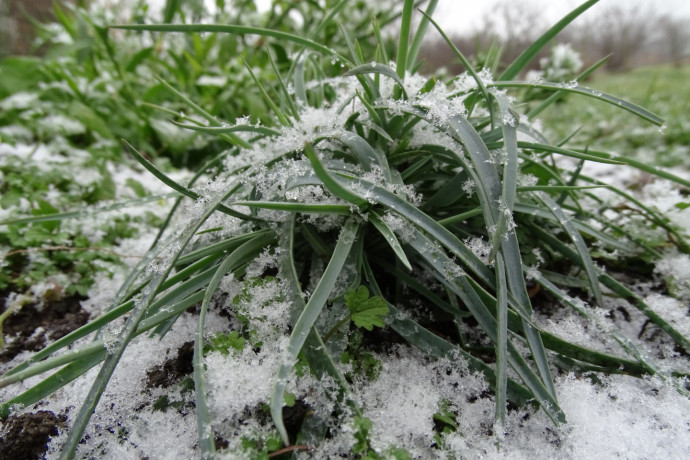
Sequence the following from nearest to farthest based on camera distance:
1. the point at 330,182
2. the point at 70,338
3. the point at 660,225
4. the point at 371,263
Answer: the point at 330,182 → the point at 70,338 → the point at 371,263 → the point at 660,225

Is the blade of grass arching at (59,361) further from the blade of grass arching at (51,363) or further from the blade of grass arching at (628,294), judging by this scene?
the blade of grass arching at (628,294)

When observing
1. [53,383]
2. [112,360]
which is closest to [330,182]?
[112,360]

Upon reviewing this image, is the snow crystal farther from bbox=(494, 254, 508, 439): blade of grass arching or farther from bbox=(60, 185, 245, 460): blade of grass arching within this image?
bbox=(60, 185, 245, 460): blade of grass arching

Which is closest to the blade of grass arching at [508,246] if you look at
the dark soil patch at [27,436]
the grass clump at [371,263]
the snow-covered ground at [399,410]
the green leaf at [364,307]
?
the grass clump at [371,263]

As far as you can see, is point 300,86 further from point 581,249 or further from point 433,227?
point 581,249

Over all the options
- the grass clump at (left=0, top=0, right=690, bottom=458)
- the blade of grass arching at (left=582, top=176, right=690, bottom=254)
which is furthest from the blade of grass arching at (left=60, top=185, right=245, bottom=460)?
the blade of grass arching at (left=582, top=176, right=690, bottom=254)
